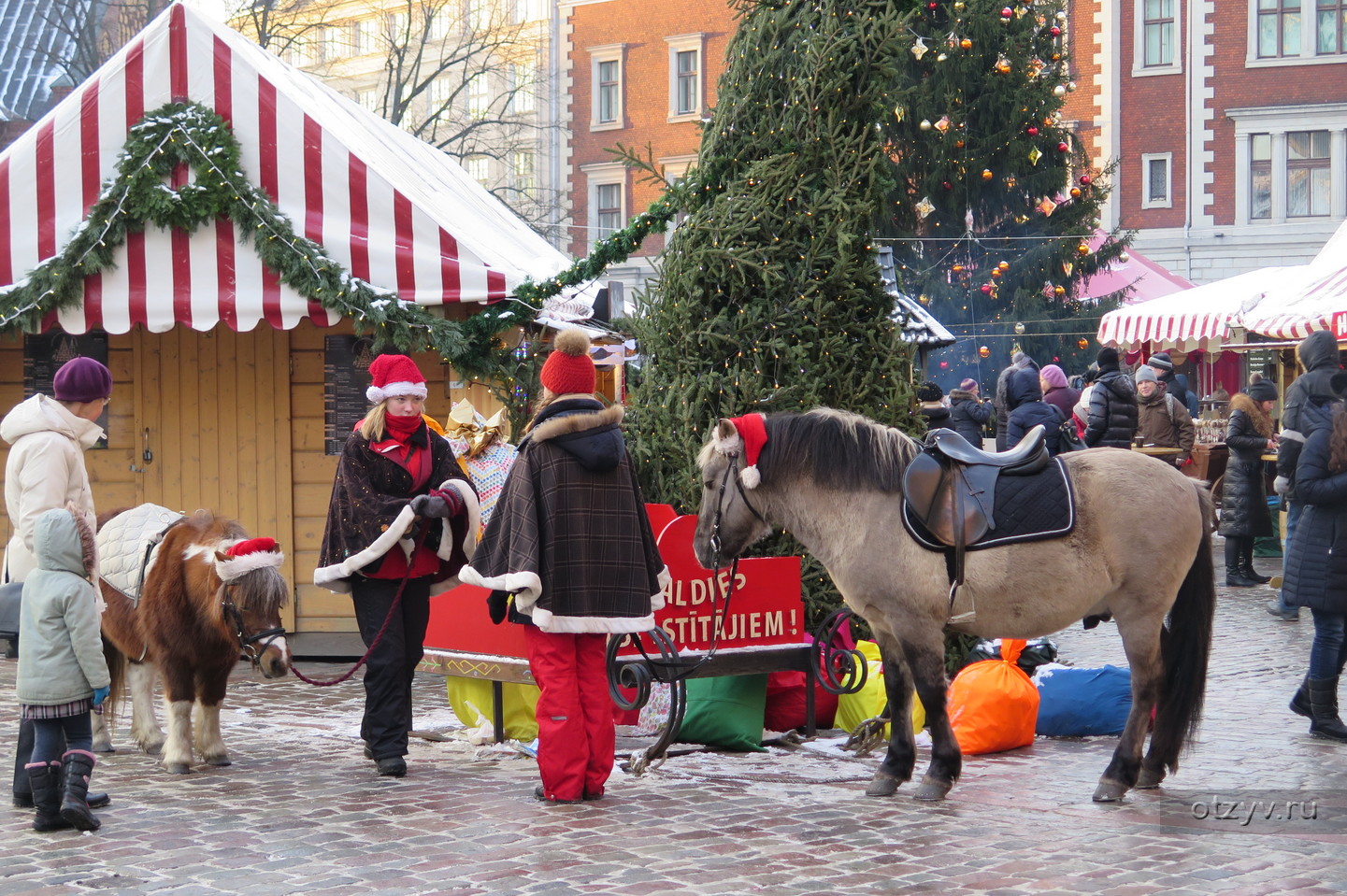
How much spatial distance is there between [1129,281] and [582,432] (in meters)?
22.8

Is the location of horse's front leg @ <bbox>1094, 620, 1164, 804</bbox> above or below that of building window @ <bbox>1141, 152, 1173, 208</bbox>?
below

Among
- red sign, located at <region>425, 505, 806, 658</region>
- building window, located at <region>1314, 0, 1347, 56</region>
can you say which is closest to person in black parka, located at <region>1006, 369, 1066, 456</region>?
red sign, located at <region>425, 505, 806, 658</region>

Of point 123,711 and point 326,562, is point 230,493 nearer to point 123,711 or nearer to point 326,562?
point 123,711

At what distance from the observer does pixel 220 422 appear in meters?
10.5

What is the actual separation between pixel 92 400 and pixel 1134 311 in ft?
50.3

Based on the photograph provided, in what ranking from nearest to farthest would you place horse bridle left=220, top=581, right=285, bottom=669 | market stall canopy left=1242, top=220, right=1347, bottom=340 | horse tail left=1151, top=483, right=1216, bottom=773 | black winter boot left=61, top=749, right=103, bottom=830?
black winter boot left=61, top=749, right=103, bottom=830 < horse tail left=1151, top=483, right=1216, bottom=773 < horse bridle left=220, top=581, right=285, bottom=669 < market stall canopy left=1242, top=220, right=1347, bottom=340

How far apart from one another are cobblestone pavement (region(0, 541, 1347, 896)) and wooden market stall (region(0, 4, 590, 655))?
10.1 ft

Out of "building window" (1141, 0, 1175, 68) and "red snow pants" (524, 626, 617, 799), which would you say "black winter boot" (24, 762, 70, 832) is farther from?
"building window" (1141, 0, 1175, 68)

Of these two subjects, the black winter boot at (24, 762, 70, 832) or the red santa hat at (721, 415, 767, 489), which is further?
the red santa hat at (721, 415, 767, 489)

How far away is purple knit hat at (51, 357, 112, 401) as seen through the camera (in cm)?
600

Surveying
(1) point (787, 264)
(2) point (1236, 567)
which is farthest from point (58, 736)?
(2) point (1236, 567)

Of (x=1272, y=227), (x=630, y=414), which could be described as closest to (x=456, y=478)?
(x=630, y=414)

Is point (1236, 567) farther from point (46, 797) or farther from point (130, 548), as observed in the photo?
point (46, 797)

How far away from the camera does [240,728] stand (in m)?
7.95
